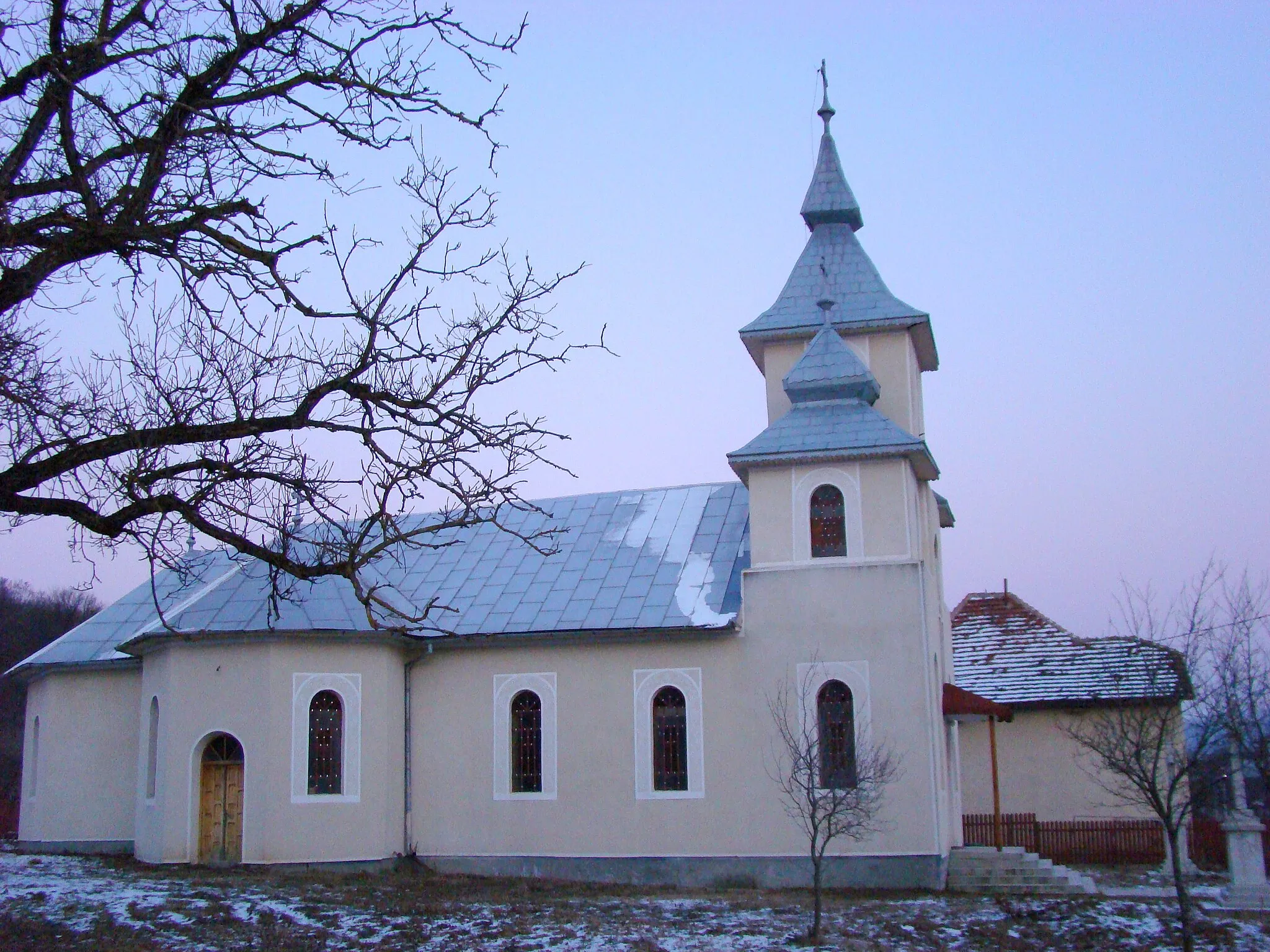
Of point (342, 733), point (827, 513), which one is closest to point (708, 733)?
point (827, 513)

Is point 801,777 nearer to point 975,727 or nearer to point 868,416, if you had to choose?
point 868,416

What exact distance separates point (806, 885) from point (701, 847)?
1.77 meters

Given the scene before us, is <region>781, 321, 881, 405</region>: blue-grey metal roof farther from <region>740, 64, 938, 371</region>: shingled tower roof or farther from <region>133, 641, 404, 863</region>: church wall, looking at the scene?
<region>133, 641, 404, 863</region>: church wall

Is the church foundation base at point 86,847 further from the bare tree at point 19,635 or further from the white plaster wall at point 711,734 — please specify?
the bare tree at point 19,635

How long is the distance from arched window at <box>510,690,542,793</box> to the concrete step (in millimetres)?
7050

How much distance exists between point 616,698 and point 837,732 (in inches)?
148

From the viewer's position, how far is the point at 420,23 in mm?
8539

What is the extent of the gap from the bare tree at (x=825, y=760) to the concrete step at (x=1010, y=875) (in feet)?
5.83

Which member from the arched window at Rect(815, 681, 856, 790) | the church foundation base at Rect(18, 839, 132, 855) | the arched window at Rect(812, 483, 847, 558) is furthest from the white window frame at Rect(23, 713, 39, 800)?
the arched window at Rect(812, 483, 847, 558)

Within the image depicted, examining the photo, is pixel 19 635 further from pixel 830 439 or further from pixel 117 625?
pixel 830 439

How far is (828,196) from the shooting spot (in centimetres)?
2638

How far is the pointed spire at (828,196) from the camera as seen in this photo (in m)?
26.3

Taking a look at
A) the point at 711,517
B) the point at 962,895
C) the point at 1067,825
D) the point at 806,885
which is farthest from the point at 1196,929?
the point at 711,517

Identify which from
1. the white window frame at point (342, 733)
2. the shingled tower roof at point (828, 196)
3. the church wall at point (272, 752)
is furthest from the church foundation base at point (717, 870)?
the shingled tower roof at point (828, 196)
